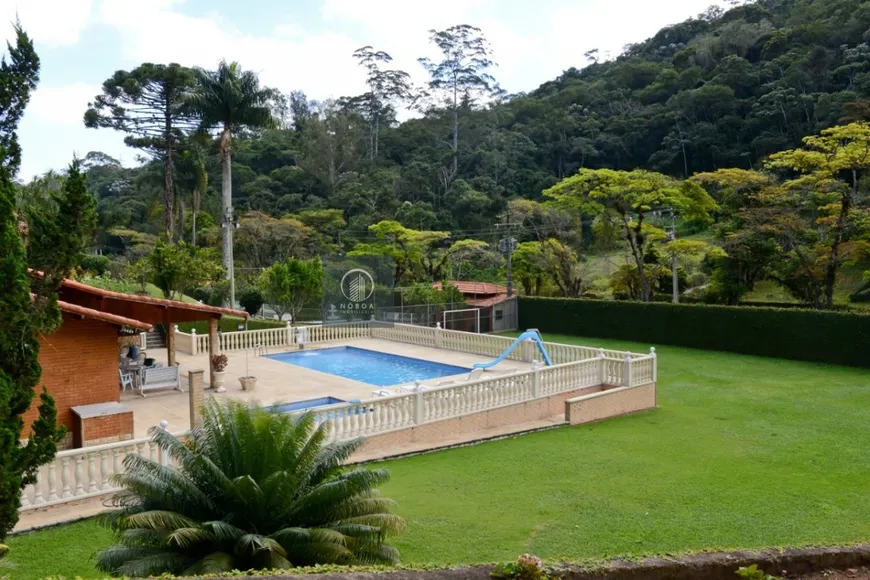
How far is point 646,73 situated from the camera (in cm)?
7325

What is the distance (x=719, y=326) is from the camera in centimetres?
2414

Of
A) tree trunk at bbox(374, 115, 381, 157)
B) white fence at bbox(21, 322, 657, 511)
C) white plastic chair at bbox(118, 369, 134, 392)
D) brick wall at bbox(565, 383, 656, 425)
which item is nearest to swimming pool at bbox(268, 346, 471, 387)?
white fence at bbox(21, 322, 657, 511)

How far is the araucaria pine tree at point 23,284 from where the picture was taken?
501 centimetres

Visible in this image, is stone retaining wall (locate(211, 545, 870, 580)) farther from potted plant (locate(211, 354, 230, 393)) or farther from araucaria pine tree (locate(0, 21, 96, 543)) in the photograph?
potted plant (locate(211, 354, 230, 393))

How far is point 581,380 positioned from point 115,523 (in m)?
11.2

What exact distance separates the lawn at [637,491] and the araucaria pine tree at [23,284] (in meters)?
1.81

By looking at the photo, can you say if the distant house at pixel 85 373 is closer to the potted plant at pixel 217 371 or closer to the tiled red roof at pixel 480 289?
the potted plant at pixel 217 371

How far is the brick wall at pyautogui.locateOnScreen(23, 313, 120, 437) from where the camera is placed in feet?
35.8

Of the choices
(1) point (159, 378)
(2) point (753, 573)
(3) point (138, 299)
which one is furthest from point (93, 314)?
(2) point (753, 573)

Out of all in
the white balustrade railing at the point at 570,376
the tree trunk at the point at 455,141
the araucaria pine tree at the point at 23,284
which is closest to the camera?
the araucaria pine tree at the point at 23,284

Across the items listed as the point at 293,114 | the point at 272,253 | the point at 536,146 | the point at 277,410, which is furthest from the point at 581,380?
the point at 293,114

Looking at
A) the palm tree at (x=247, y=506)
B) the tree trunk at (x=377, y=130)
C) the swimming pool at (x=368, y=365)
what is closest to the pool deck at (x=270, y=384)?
the swimming pool at (x=368, y=365)

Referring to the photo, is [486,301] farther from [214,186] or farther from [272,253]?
[214,186]

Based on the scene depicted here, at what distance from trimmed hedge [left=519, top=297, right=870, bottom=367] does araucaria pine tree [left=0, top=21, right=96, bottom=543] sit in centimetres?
2170
